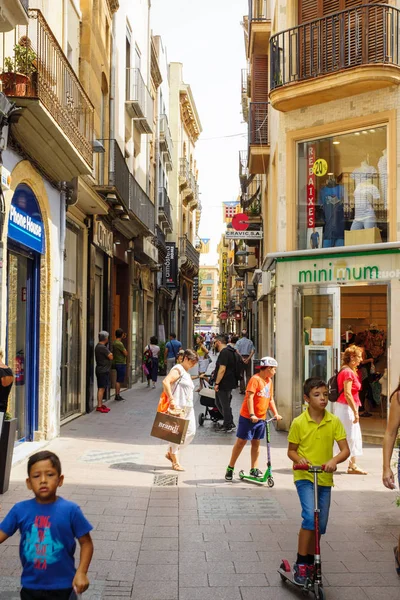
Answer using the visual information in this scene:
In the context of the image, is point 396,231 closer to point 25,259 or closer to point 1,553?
point 25,259

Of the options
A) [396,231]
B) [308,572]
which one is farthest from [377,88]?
[308,572]

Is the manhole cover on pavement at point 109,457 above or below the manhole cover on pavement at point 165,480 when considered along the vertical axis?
above

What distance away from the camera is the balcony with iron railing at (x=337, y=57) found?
13.5 metres

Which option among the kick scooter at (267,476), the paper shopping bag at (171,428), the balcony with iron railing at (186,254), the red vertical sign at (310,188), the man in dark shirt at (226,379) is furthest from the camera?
the balcony with iron railing at (186,254)

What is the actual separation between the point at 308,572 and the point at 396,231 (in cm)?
873

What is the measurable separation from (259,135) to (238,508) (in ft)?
48.8

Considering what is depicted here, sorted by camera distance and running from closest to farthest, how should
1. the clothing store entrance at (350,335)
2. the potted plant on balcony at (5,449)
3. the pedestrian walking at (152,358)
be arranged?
the potted plant on balcony at (5,449)
the clothing store entrance at (350,335)
the pedestrian walking at (152,358)

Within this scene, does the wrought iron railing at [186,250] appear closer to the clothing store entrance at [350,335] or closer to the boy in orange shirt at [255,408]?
the clothing store entrance at [350,335]

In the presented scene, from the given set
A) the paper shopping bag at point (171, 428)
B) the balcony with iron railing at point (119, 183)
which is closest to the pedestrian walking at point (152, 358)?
the balcony with iron railing at point (119, 183)

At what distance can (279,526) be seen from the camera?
742cm

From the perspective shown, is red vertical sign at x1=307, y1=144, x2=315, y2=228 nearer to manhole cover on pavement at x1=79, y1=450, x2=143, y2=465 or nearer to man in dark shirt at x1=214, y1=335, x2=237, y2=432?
man in dark shirt at x1=214, y1=335, x2=237, y2=432

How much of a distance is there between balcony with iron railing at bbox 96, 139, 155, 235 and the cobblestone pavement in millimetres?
7806

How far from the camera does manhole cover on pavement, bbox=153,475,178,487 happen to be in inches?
376

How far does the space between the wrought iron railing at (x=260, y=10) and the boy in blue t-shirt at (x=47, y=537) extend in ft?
62.3
